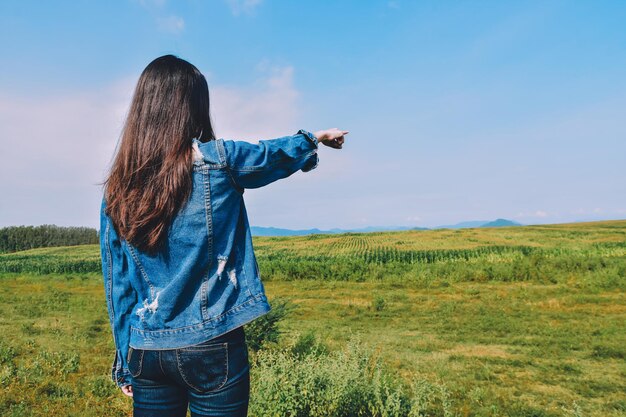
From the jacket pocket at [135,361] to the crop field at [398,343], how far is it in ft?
8.67

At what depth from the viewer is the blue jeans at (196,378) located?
1.62 meters

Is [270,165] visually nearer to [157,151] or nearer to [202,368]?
[157,151]

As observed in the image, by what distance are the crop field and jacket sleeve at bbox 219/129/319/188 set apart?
2.77 meters

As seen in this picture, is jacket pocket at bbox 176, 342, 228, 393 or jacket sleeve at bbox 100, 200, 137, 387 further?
jacket sleeve at bbox 100, 200, 137, 387

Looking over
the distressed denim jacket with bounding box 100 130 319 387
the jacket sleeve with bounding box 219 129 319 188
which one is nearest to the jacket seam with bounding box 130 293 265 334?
the distressed denim jacket with bounding box 100 130 319 387

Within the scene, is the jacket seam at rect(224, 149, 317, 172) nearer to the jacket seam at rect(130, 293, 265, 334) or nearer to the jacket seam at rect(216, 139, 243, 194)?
the jacket seam at rect(216, 139, 243, 194)

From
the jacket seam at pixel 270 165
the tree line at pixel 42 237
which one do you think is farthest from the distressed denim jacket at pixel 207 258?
the tree line at pixel 42 237

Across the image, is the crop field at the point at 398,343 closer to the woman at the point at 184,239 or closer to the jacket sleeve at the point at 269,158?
the woman at the point at 184,239

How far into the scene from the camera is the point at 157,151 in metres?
1.67

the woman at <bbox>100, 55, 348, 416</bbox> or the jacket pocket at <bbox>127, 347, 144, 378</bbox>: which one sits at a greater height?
the woman at <bbox>100, 55, 348, 416</bbox>

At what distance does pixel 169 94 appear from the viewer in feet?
5.69

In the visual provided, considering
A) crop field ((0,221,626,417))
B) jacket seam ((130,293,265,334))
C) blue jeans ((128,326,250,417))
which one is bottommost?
crop field ((0,221,626,417))

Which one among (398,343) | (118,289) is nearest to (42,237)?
(398,343)

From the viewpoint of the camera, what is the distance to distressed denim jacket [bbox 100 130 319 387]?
65.2 inches
